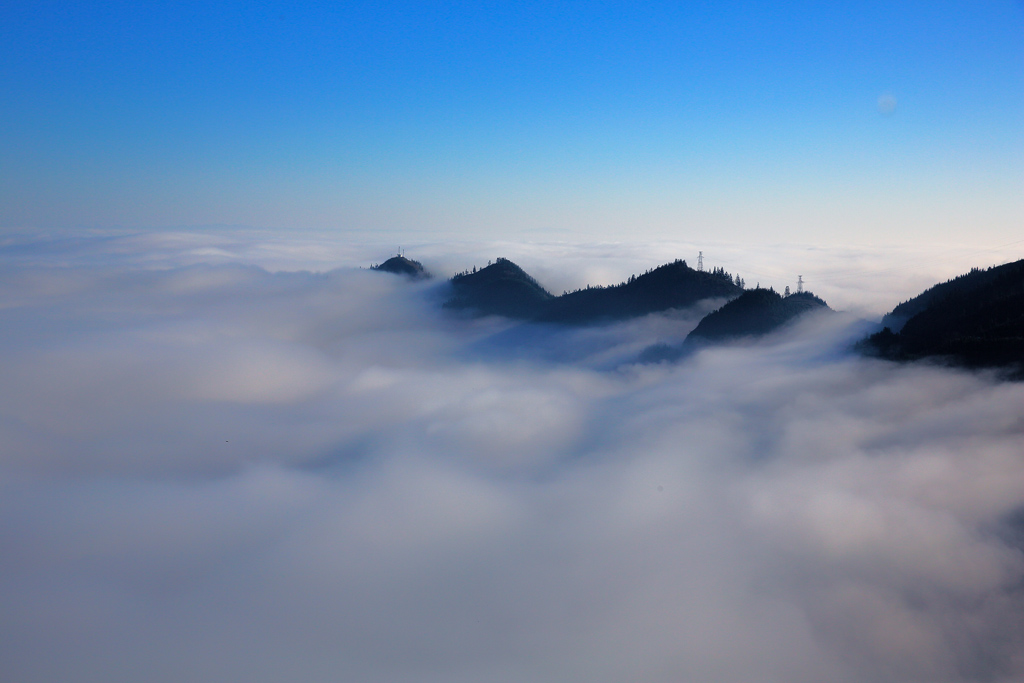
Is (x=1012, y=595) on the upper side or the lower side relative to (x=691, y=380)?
lower

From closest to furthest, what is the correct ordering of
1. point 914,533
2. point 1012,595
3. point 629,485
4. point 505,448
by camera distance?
point 1012,595 → point 914,533 → point 629,485 → point 505,448

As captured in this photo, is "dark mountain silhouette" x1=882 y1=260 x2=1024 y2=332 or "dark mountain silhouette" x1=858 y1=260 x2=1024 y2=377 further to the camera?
"dark mountain silhouette" x1=882 y1=260 x2=1024 y2=332

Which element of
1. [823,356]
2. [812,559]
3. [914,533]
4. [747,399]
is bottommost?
[812,559]

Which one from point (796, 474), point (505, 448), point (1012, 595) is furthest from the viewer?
point (505, 448)

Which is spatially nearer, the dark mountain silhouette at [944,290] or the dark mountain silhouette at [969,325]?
the dark mountain silhouette at [969,325]

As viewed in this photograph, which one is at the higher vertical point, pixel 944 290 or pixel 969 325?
pixel 944 290

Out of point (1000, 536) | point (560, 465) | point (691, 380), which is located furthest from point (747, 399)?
point (1000, 536)

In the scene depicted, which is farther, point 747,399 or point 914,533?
point 747,399

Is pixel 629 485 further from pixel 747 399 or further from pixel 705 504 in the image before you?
pixel 747 399
